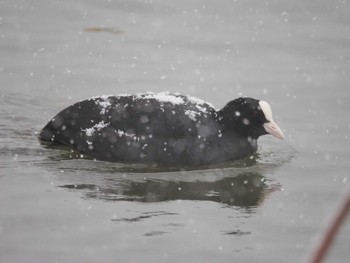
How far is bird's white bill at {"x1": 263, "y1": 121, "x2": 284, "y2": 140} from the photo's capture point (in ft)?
24.1

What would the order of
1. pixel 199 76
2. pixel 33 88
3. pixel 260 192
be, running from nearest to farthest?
pixel 260 192 < pixel 33 88 < pixel 199 76

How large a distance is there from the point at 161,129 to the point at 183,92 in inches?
110

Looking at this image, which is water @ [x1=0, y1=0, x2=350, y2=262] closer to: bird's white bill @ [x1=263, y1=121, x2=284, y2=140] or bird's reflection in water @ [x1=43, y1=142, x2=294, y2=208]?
bird's reflection in water @ [x1=43, y1=142, x2=294, y2=208]

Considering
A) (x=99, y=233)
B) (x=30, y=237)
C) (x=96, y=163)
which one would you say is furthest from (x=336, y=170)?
(x=30, y=237)

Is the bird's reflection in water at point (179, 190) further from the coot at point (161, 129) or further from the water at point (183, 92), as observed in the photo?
the coot at point (161, 129)

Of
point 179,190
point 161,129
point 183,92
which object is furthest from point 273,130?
point 183,92

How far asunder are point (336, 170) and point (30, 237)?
369 cm

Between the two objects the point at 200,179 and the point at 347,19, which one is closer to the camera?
the point at 200,179

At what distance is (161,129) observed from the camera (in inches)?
273

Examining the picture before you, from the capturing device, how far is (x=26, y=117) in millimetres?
8461

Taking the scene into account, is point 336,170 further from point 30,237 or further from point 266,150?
point 30,237

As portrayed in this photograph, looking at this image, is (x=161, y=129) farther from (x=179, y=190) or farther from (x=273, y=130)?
(x=273, y=130)

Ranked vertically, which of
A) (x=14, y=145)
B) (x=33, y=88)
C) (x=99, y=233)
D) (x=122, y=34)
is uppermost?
(x=122, y=34)

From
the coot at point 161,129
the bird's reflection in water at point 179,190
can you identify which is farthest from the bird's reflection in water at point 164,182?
the coot at point 161,129
